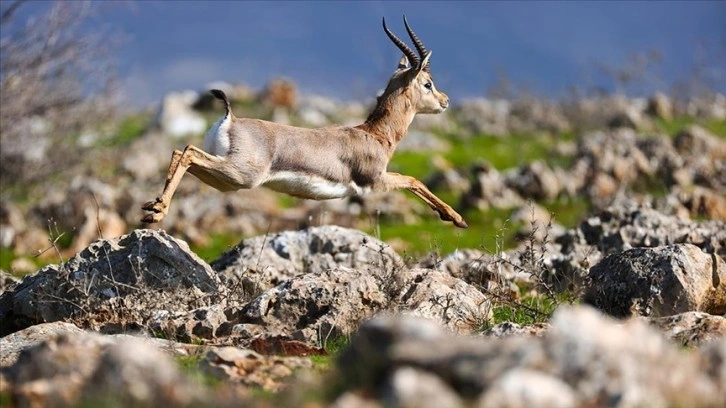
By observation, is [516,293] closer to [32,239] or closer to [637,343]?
[637,343]

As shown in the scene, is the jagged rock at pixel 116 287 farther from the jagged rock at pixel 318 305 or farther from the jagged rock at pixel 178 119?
the jagged rock at pixel 178 119

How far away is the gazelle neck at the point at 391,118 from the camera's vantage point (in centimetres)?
1311

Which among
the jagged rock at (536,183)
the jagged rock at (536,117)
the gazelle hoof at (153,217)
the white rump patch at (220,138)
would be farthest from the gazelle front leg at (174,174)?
the jagged rock at (536,117)

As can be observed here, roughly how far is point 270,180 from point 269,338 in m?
3.36

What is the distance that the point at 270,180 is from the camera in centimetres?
1120

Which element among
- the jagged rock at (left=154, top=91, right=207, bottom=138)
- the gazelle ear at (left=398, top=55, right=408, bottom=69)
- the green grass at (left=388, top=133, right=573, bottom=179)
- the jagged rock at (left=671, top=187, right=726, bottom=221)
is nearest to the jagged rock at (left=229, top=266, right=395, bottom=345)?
the gazelle ear at (left=398, top=55, right=408, bottom=69)

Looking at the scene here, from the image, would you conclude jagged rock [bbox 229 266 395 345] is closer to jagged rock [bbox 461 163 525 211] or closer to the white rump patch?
the white rump patch

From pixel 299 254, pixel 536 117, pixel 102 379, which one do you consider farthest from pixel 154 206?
pixel 536 117

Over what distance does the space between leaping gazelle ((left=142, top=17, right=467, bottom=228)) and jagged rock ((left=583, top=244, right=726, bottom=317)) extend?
8.54 feet

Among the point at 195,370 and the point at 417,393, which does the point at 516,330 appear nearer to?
the point at 195,370

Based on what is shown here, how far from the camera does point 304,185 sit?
37.6ft

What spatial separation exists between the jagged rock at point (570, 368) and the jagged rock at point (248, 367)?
1331mm

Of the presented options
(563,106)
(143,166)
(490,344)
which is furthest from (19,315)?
(563,106)

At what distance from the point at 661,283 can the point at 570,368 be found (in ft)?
16.2
